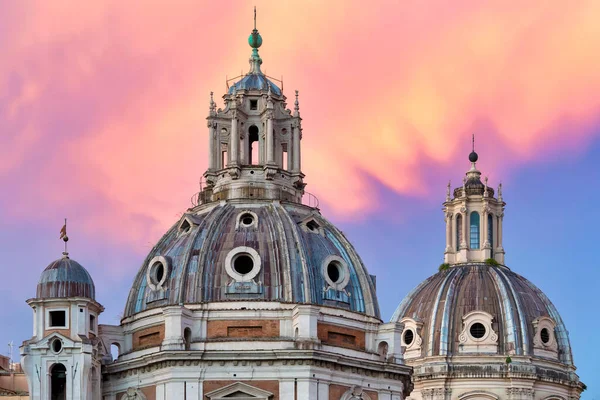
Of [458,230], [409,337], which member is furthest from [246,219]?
[458,230]

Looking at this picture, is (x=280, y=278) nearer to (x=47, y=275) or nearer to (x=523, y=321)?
(x=47, y=275)

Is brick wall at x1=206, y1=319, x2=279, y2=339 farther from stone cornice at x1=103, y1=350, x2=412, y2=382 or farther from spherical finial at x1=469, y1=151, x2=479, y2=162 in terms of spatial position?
spherical finial at x1=469, y1=151, x2=479, y2=162

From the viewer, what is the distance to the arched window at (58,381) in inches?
4402

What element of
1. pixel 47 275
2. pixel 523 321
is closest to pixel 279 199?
pixel 47 275

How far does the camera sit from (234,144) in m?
122

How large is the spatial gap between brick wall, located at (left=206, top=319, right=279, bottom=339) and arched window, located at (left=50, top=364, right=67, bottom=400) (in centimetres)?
808

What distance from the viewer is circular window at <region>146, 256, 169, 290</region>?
383 ft

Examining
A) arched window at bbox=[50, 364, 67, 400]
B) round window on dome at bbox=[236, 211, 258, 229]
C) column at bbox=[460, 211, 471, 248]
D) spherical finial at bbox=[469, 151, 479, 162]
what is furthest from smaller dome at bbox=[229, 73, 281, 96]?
spherical finial at bbox=[469, 151, 479, 162]

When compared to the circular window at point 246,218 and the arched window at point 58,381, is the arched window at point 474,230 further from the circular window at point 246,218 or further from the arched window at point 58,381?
the arched window at point 58,381

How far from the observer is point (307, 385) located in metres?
111

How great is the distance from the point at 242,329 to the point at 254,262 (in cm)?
404

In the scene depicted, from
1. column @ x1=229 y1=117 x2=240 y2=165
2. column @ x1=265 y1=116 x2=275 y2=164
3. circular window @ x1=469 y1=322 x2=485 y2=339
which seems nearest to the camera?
column @ x1=265 y1=116 x2=275 y2=164

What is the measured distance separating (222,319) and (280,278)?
13.5 ft

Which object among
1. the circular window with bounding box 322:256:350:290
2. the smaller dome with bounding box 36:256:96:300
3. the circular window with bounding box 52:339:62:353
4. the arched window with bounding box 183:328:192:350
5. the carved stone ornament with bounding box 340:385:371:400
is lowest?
the carved stone ornament with bounding box 340:385:371:400
